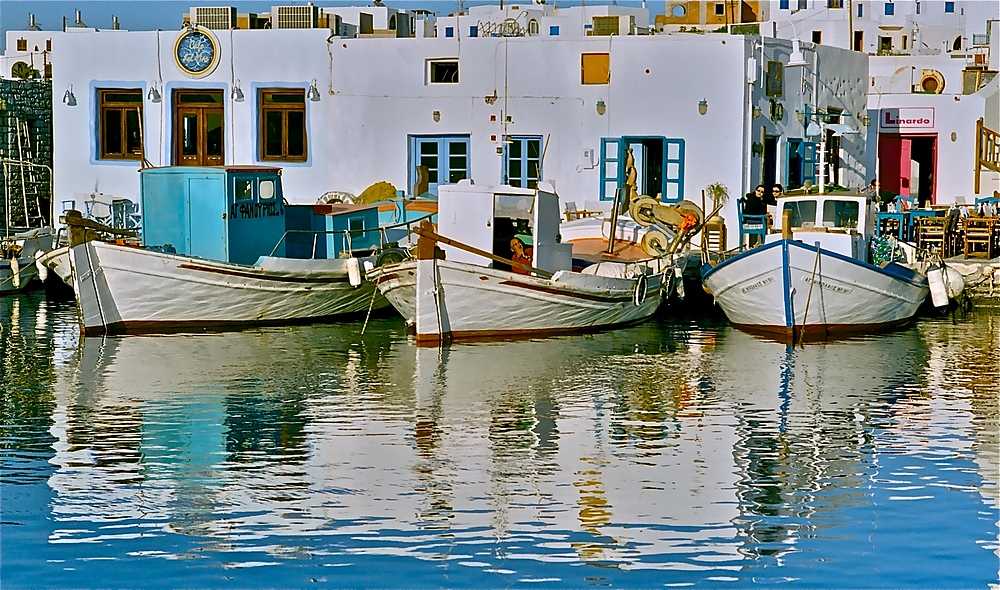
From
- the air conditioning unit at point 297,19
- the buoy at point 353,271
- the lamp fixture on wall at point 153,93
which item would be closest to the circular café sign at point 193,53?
the lamp fixture on wall at point 153,93

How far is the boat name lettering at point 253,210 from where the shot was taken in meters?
21.1

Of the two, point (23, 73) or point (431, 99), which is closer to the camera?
point (431, 99)

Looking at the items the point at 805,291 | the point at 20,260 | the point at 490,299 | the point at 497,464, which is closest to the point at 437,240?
the point at 490,299

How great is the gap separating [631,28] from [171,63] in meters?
8.69

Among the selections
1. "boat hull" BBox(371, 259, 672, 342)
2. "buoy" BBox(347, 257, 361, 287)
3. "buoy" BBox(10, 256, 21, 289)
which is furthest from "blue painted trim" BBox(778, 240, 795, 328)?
Answer: "buoy" BBox(10, 256, 21, 289)

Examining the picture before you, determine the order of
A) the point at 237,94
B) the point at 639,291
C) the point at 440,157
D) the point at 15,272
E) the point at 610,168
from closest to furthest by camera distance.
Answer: the point at 639,291 < the point at 15,272 < the point at 610,168 < the point at 237,94 < the point at 440,157

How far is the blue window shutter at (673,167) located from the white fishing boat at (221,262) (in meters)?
6.52

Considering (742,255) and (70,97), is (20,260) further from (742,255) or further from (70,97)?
(742,255)

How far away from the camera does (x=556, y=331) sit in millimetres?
19719

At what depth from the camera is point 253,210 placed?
848 inches

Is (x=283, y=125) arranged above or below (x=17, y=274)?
above

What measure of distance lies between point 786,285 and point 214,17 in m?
13.5

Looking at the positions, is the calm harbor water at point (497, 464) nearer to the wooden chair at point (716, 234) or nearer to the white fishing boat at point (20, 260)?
the wooden chair at point (716, 234)

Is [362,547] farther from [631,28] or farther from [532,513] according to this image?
[631,28]
